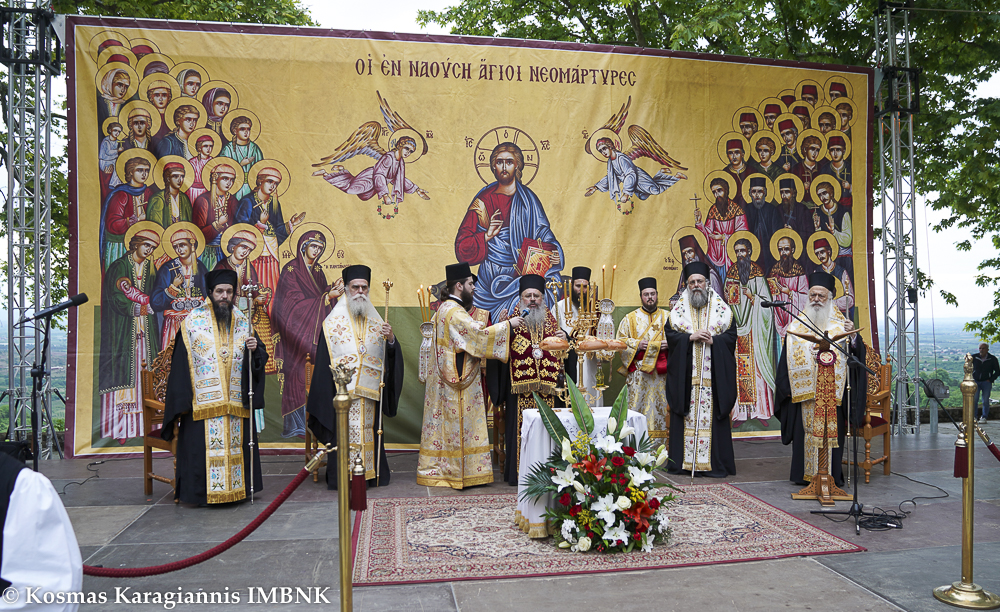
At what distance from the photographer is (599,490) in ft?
17.5

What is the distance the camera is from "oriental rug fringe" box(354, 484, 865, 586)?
4.96 m

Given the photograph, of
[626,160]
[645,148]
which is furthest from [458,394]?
[645,148]

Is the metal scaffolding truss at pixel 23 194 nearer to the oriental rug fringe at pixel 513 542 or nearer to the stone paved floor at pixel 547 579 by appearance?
the stone paved floor at pixel 547 579

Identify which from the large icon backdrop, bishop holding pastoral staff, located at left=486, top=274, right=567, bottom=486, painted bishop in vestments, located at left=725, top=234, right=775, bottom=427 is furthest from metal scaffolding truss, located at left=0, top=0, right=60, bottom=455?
painted bishop in vestments, located at left=725, top=234, right=775, bottom=427

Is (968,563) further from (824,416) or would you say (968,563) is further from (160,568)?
(160,568)

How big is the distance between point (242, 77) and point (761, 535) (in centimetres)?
761

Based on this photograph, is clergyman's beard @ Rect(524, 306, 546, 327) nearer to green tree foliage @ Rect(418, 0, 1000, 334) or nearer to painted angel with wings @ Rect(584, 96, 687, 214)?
→ painted angel with wings @ Rect(584, 96, 687, 214)

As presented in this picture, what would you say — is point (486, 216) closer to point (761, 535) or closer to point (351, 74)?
point (351, 74)

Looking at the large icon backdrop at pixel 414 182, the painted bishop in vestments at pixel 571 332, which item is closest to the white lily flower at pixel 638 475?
the painted bishop in vestments at pixel 571 332

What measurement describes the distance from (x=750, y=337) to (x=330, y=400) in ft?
19.3

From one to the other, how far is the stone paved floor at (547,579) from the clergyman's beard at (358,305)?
1.75 meters

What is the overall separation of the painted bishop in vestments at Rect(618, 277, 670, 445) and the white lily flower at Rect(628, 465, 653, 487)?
3.04 metres

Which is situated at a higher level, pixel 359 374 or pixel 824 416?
pixel 359 374

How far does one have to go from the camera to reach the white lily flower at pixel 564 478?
5316 mm
